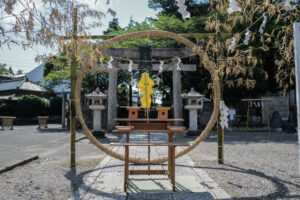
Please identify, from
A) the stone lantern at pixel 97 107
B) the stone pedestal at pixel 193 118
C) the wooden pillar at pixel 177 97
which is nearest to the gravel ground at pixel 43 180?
the stone lantern at pixel 97 107

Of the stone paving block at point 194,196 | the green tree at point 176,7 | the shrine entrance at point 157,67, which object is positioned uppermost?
the green tree at point 176,7

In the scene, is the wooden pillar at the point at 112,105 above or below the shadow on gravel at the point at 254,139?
above

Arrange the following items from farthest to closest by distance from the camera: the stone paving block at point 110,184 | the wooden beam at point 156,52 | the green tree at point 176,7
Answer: the green tree at point 176,7 → the wooden beam at point 156,52 → the stone paving block at point 110,184

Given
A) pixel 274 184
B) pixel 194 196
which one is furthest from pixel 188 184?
pixel 274 184

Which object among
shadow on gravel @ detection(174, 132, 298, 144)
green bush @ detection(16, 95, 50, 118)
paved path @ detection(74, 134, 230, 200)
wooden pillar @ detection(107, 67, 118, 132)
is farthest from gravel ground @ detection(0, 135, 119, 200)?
green bush @ detection(16, 95, 50, 118)

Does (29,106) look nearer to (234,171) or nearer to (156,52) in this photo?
(156,52)

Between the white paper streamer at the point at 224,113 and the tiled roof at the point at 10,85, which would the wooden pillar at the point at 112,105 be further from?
the tiled roof at the point at 10,85

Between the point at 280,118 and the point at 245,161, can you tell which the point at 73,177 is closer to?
the point at 245,161

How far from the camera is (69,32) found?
2281 mm

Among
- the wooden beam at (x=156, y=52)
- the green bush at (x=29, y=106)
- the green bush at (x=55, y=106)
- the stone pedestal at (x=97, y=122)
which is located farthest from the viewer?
the green bush at (x=55, y=106)

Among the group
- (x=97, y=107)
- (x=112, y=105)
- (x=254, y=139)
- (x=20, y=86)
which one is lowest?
(x=254, y=139)

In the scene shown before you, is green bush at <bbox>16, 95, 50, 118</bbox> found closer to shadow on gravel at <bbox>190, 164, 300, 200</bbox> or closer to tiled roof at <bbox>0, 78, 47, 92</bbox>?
tiled roof at <bbox>0, 78, 47, 92</bbox>

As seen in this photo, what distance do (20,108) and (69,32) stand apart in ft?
68.4

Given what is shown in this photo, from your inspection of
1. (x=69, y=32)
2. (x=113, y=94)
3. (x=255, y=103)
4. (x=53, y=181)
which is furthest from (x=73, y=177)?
(x=255, y=103)
